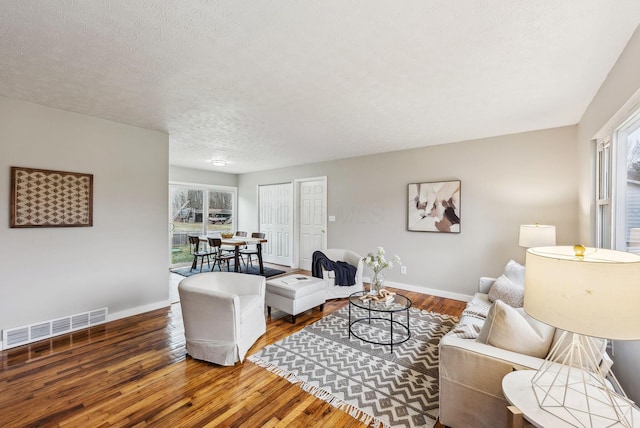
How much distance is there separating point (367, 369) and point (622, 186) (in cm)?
254

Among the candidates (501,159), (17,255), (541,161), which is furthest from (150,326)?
(541,161)

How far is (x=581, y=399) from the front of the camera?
113 centimetres

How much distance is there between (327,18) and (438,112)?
187cm

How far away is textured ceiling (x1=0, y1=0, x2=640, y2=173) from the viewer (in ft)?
4.96

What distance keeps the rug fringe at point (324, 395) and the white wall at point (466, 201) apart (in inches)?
115

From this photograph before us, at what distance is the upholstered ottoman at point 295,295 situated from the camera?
3242mm

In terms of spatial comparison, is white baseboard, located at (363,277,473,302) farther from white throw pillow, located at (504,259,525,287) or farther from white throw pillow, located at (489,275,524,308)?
white throw pillow, located at (489,275,524,308)

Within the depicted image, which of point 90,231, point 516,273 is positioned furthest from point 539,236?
point 90,231

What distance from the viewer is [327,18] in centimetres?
156

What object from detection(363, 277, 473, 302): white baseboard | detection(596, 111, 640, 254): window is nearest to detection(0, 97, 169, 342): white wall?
detection(363, 277, 473, 302): white baseboard

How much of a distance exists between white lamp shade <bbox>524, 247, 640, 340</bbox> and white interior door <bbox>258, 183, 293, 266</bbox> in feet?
18.5

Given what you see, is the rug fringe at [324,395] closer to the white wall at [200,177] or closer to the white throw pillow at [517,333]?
the white throw pillow at [517,333]

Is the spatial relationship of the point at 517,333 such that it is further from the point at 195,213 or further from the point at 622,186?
the point at 195,213

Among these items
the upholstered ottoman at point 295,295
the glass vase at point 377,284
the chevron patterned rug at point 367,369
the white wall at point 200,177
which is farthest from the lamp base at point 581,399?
the white wall at point 200,177
